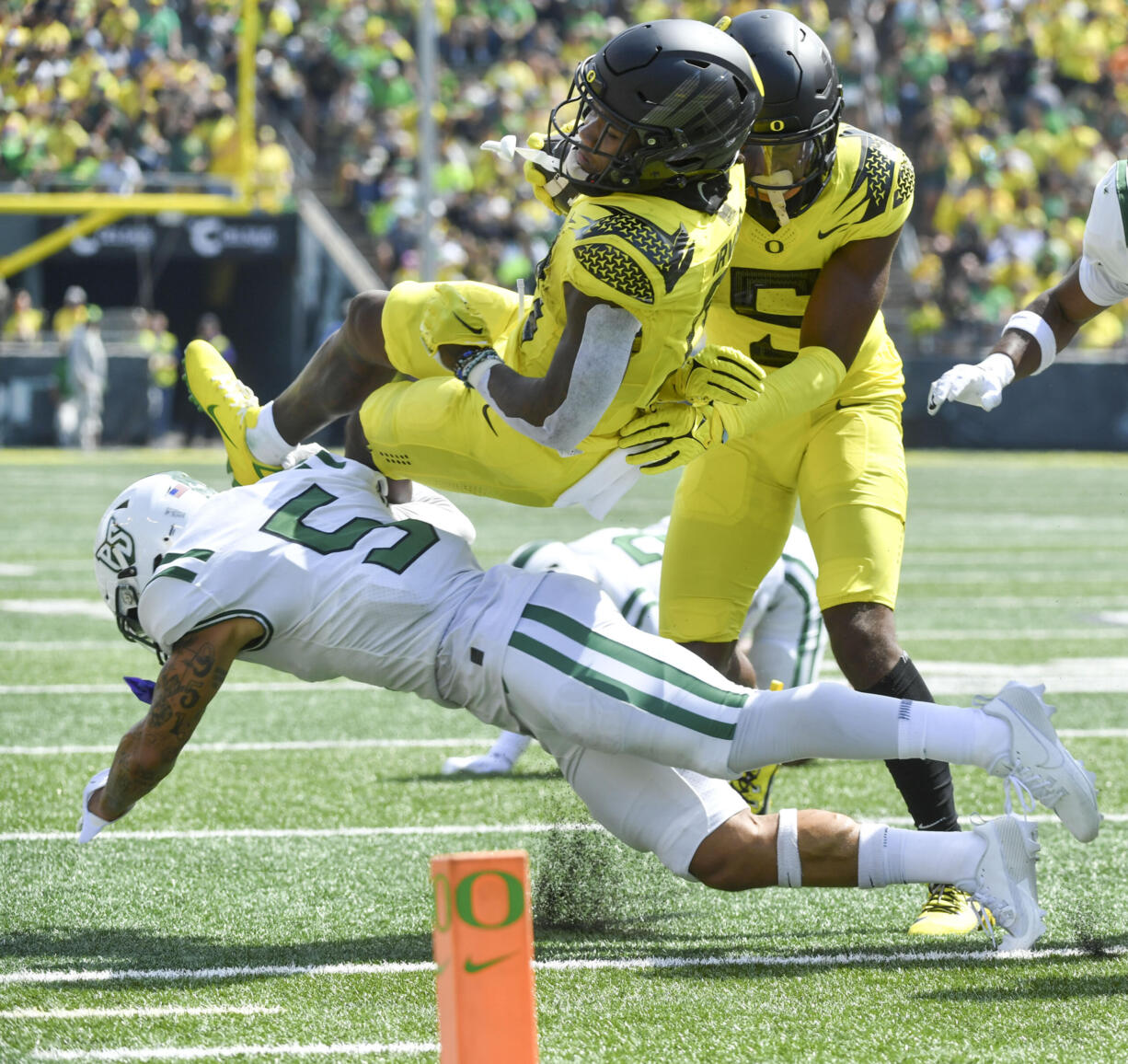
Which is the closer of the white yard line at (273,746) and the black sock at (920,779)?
the black sock at (920,779)

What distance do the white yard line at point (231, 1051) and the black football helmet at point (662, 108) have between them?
5.36 ft

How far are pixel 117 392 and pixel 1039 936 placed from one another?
17533 mm

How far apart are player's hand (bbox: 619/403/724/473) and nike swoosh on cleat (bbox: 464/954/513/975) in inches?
52.6

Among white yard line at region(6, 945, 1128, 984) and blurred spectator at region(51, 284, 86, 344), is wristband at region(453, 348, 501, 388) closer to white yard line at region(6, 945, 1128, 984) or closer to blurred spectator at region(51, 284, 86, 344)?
white yard line at region(6, 945, 1128, 984)

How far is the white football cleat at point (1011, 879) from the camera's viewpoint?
313 cm

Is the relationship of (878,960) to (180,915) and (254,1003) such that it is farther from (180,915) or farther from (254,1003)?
(180,915)

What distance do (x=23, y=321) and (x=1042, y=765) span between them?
1738 centimetres

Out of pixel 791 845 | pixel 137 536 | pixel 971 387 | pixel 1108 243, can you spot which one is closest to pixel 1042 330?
pixel 1108 243

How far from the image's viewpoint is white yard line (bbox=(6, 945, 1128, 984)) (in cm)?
318

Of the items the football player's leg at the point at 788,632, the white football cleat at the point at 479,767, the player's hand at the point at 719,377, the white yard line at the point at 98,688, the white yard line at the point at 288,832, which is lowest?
the white yard line at the point at 98,688

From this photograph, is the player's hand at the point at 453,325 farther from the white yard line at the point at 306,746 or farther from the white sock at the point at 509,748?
the white yard line at the point at 306,746

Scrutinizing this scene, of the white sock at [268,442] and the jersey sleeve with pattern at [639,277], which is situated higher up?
the jersey sleeve with pattern at [639,277]

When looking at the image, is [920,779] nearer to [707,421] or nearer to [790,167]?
[707,421]

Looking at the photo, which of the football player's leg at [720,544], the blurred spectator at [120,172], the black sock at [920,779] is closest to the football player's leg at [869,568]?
the black sock at [920,779]
